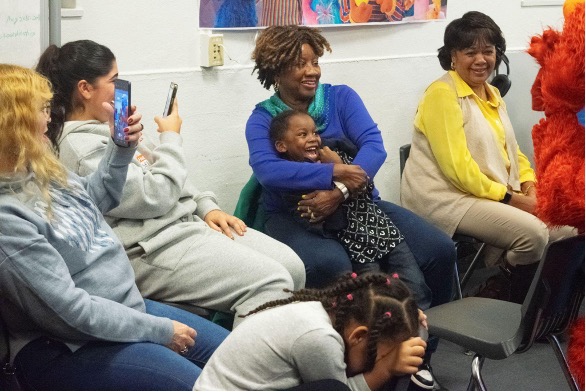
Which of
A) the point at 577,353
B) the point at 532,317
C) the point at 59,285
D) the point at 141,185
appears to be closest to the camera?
the point at 59,285

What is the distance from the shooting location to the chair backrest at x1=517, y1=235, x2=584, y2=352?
7.23 feet

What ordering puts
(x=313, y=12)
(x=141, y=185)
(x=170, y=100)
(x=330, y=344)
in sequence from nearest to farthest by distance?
(x=330, y=344), (x=141, y=185), (x=170, y=100), (x=313, y=12)

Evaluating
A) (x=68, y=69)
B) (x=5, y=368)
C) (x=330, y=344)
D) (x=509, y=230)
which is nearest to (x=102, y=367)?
(x=5, y=368)

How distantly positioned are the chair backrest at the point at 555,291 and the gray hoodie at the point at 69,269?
0.91 meters

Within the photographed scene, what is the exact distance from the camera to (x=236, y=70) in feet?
11.4

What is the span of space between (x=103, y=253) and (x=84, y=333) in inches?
8.3

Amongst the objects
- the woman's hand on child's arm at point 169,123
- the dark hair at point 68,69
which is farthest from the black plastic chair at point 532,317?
the dark hair at point 68,69

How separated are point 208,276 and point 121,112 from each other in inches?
21.6

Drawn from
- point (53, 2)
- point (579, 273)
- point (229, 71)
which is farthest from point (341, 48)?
point (579, 273)

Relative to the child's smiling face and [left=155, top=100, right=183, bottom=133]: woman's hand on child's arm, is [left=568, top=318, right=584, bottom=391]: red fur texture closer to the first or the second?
the child's smiling face

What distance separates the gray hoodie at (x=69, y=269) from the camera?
192cm

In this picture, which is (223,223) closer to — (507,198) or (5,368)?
(5,368)

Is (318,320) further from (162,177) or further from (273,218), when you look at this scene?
(273,218)

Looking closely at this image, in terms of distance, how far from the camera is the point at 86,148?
2.52 meters
